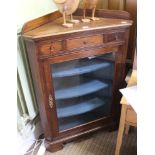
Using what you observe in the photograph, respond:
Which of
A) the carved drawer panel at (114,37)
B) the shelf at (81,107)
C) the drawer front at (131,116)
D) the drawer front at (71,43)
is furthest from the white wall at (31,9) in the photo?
the drawer front at (131,116)

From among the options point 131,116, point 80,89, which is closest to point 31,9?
point 80,89

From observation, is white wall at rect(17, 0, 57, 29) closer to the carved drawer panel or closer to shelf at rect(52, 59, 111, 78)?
shelf at rect(52, 59, 111, 78)

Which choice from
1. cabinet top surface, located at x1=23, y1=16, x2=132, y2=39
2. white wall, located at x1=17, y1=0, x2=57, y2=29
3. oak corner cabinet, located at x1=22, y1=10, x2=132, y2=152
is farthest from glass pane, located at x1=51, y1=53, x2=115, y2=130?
white wall, located at x1=17, y1=0, x2=57, y2=29

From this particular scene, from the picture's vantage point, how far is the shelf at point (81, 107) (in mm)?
1563

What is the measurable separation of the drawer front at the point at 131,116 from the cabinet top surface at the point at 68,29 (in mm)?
530

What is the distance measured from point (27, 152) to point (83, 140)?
0.45m

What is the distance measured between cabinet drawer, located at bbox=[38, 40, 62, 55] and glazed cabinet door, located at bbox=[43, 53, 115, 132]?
9 centimetres

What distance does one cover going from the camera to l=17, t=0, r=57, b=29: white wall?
1.31m

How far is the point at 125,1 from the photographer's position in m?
1.61

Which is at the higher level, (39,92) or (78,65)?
(78,65)

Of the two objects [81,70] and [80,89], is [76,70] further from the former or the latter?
[80,89]

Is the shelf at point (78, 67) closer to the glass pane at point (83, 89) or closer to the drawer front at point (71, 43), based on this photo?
the glass pane at point (83, 89)
